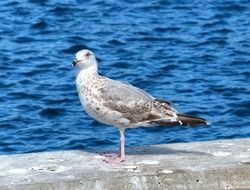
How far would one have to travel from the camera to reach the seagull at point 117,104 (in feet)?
23.2

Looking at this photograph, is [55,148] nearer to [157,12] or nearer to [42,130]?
[42,130]

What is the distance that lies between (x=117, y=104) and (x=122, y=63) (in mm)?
7203

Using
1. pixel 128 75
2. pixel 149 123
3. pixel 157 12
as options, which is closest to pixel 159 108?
pixel 149 123

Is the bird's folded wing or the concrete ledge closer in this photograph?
the concrete ledge

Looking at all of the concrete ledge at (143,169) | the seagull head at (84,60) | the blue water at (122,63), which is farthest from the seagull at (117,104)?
the blue water at (122,63)

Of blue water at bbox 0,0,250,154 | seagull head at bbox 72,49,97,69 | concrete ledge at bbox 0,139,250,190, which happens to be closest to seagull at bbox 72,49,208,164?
seagull head at bbox 72,49,97,69

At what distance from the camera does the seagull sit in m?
7.07

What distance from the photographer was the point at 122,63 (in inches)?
563

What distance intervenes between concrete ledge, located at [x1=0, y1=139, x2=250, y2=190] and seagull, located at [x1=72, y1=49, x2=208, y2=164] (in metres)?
0.22

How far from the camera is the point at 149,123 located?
7.21m

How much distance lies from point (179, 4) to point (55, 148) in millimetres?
7800

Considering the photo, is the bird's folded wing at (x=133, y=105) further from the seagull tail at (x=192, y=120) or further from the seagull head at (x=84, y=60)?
the seagull head at (x=84, y=60)

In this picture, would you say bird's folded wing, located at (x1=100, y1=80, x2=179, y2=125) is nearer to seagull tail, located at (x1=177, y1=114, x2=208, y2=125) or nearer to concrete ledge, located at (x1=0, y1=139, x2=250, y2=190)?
seagull tail, located at (x1=177, y1=114, x2=208, y2=125)

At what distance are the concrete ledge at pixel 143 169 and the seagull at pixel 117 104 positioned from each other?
0.74ft
